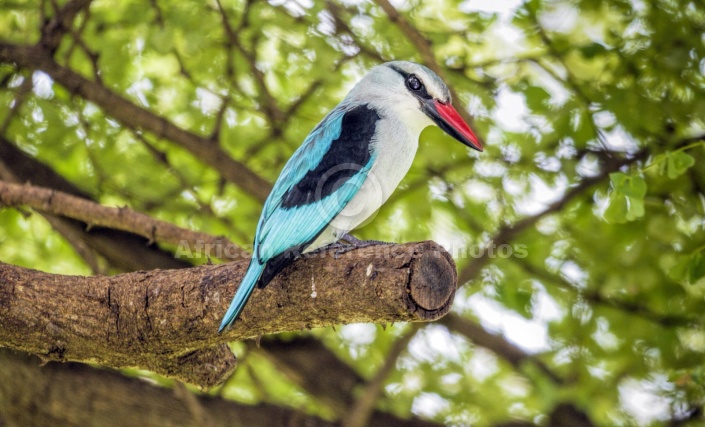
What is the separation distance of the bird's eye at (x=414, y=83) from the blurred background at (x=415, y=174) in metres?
0.39

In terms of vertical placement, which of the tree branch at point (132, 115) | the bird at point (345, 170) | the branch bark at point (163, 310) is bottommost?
the tree branch at point (132, 115)

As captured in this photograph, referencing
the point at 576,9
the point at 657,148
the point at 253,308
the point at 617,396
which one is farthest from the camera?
the point at 617,396

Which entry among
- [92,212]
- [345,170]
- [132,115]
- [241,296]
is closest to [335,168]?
[345,170]

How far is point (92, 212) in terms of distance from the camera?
15.4ft

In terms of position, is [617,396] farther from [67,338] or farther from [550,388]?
[67,338]

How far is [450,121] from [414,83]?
1.04 ft

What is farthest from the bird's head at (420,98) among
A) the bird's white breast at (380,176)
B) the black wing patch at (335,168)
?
the black wing patch at (335,168)

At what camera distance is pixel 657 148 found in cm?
526

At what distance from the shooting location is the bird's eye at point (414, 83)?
14.0ft

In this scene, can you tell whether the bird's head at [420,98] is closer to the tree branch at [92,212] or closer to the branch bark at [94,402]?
the tree branch at [92,212]

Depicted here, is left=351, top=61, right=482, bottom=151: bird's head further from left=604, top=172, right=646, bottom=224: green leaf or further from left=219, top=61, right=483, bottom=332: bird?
left=604, top=172, right=646, bottom=224: green leaf

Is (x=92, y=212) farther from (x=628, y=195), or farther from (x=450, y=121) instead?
(x=628, y=195)

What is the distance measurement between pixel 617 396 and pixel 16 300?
4.68 m

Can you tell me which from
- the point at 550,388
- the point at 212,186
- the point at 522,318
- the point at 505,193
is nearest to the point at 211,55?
the point at 212,186
